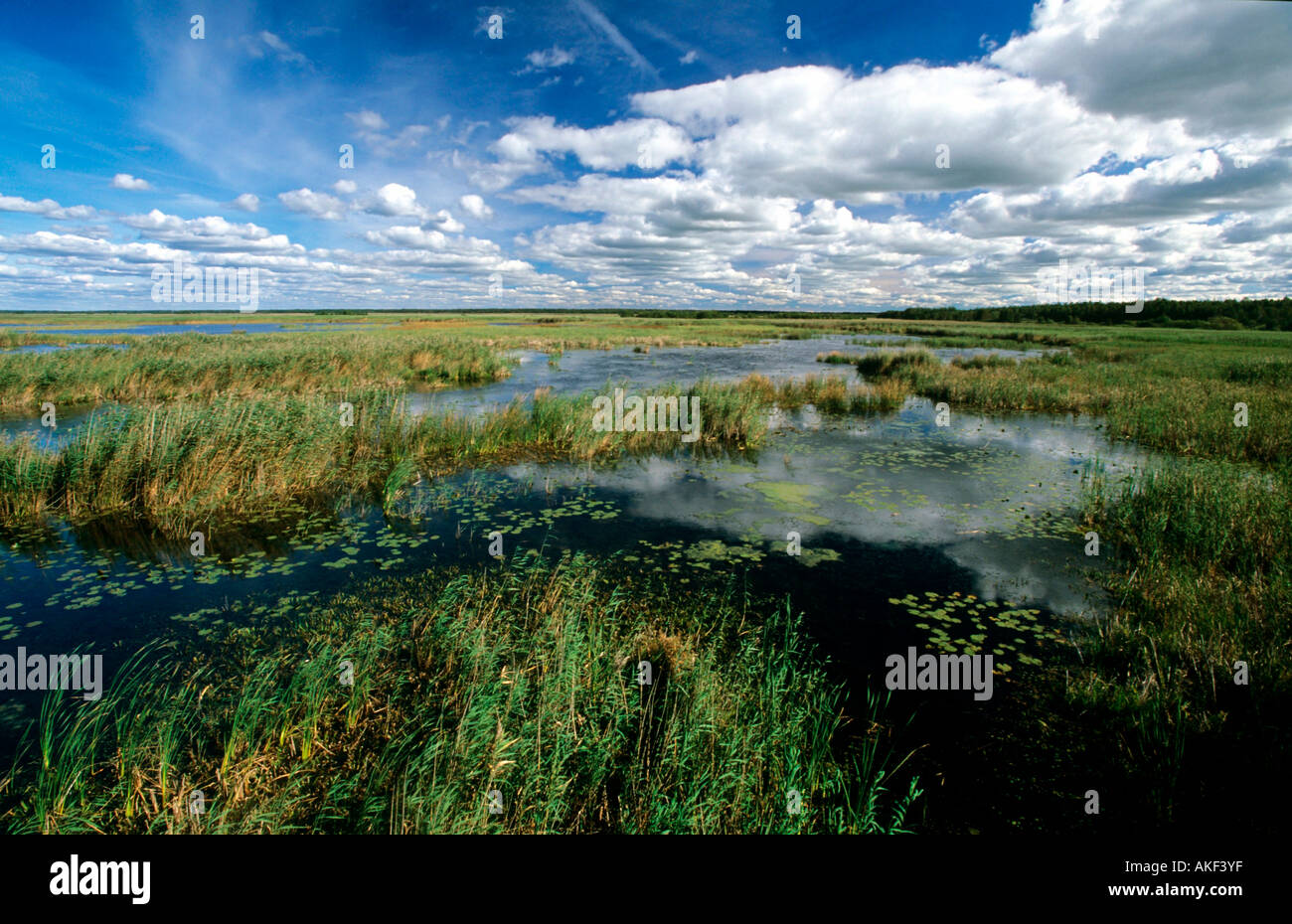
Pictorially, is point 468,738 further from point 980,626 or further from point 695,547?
point 980,626

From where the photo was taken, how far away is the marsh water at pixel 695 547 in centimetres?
646

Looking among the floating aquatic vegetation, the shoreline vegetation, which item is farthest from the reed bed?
the floating aquatic vegetation

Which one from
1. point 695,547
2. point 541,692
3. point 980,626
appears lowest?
point 980,626

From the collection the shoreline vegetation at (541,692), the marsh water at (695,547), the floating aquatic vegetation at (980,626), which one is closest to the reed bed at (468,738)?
the shoreline vegetation at (541,692)

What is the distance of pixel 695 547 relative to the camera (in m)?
8.85

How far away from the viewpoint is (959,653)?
19.6 feet

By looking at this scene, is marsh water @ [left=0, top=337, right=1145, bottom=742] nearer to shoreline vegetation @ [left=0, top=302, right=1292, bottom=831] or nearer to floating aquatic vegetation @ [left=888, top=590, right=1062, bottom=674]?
floating aquatic vegetation @ [left=888, top=590, right=1062, bottom=674]

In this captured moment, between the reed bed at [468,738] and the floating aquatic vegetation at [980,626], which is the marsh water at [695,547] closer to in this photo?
the floating aquatic vegetation at [980,626]

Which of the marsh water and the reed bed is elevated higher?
the marsh water

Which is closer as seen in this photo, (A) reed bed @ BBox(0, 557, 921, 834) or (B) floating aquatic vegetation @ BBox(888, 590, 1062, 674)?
(A) reed bed @ BBox(0, 557, 921, 834)

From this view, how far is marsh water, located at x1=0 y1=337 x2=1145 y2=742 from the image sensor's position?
6.46m

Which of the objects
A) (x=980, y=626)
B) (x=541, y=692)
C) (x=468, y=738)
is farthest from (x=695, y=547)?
(x=468, y=738)
